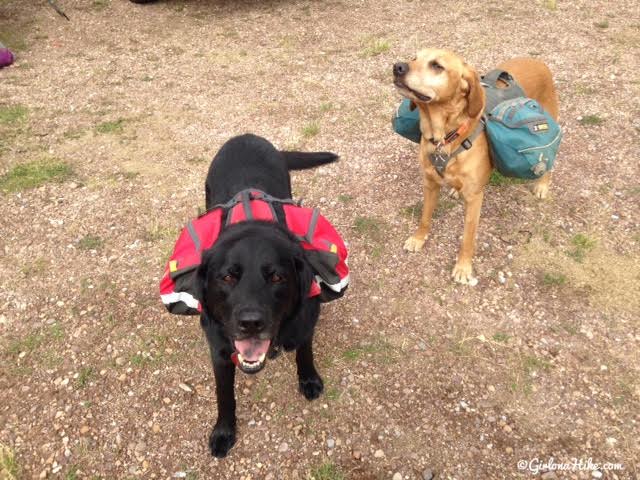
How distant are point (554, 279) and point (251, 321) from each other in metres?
2.51

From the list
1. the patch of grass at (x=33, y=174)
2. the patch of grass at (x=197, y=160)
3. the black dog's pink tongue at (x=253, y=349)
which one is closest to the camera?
the black dog's pink tongue at (x=253, y=349)

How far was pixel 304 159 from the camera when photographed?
356 cm

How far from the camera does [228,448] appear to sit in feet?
8.57

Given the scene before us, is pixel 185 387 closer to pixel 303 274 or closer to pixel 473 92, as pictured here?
pixel 303 274

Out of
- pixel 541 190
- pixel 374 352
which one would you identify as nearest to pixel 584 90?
pixel 541 190

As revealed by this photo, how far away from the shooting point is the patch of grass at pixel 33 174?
4461 millimetres

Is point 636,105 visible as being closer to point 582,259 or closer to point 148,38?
point 582,259

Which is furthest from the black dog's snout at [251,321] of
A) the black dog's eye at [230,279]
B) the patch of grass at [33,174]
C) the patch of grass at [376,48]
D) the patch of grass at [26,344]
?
the patch of grass at [376,48]

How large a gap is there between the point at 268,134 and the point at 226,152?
2015 mm

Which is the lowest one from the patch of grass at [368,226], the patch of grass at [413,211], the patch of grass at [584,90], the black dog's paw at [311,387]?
the black dog's paw at [311,387]

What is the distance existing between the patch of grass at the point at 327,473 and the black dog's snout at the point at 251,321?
1.03 metres

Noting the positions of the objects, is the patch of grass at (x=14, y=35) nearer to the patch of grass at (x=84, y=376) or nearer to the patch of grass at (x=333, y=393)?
the patch of grass at (x=84, y=376)

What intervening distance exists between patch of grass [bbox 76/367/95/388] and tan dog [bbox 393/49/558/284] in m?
2.60

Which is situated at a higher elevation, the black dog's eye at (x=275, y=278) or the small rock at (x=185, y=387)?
the black dog's eye at (x=275, y=278)
